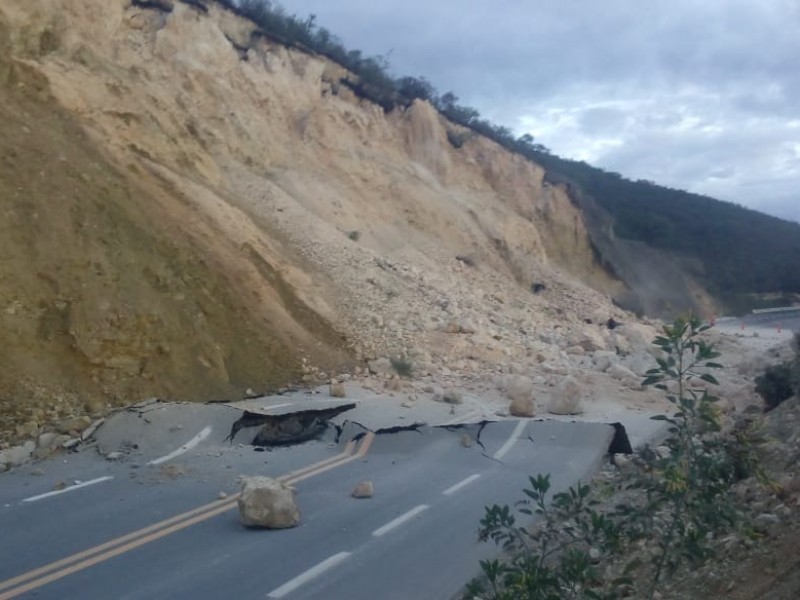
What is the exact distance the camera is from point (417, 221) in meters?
25.9

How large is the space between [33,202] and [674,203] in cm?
5761

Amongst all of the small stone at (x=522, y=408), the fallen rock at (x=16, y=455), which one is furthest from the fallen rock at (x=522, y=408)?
the fallen rock at (x=16, y=455)

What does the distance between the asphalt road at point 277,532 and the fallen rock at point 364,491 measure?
0.09 metres

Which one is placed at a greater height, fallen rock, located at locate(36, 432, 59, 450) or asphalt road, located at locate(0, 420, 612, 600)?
fallen rock, located at locate(36, 432, 59, 450)

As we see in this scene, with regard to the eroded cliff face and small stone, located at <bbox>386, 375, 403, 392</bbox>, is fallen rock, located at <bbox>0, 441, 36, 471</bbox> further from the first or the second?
small stone, located at <bbox>386, 375, 403, 392</bbox>

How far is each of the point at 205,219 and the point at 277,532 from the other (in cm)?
998

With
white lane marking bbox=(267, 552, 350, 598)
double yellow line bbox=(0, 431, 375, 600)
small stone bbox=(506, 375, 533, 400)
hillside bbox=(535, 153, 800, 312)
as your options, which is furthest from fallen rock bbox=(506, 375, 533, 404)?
hillside bbox=(535, 153, 800, 312)

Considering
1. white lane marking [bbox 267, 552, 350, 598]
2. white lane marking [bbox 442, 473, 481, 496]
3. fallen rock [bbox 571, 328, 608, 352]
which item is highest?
fallen rock [bbox 571, 328, 608, 352]

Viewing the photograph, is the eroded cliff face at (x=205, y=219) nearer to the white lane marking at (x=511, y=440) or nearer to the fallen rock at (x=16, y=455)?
the fallen rock at (x=16, y=455)

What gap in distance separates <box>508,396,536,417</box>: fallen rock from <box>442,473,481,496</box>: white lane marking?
3.90m

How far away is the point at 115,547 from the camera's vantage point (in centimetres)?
666

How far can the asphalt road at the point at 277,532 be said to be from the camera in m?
6.05

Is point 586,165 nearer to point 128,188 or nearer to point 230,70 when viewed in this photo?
point 230,70

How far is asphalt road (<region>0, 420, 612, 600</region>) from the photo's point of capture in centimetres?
605
